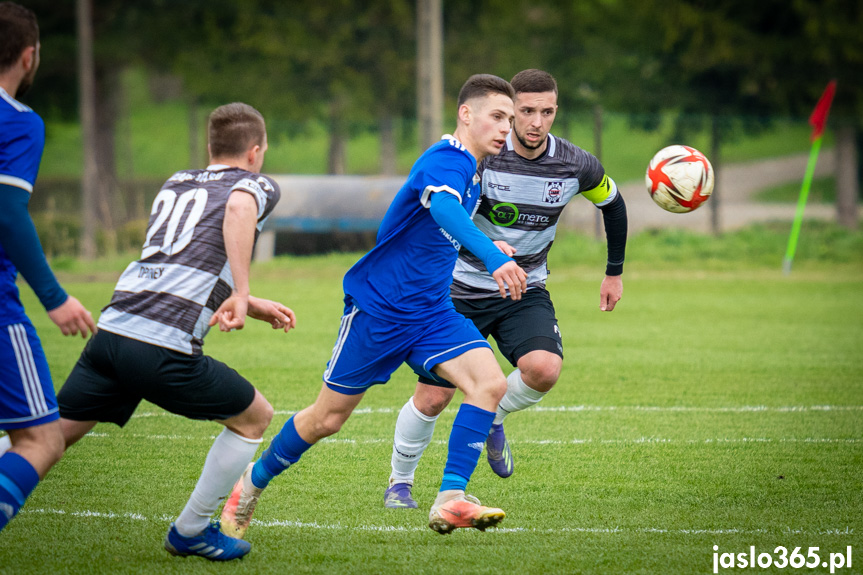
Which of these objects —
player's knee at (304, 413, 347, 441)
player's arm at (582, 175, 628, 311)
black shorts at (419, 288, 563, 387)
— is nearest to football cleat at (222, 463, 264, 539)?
player's knee at (304, 413, 347, 441)

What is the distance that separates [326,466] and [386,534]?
4.20 ft

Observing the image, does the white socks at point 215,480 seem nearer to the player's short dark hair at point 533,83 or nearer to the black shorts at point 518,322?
the black shorts at point 518,322

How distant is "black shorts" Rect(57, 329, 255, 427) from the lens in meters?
3.67

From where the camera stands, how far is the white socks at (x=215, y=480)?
12.7 feet

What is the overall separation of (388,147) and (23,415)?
1950 cm

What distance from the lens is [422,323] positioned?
4.40 metres

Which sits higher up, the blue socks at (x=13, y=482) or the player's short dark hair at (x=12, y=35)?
the player's short dark hair at (x=12, y=35)

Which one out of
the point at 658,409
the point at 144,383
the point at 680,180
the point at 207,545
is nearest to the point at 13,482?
the point at 144,383

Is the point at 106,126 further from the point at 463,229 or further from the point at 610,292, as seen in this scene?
the point at 463,229

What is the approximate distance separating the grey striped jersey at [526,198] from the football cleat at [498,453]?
868 millimetres

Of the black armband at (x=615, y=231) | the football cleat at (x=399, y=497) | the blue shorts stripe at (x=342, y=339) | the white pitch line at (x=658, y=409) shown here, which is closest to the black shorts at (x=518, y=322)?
the black armband at (x=615, y=231)

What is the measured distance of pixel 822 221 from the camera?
70.6ft

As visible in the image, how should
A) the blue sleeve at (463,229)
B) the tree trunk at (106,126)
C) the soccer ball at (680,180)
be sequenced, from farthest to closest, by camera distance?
1. the tree trunk at (106,126)
2. the soccer ball at (680,180)
3. the blue sleeve at (463,229)

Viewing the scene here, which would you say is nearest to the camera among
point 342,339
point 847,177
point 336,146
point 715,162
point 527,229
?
point 342,339
